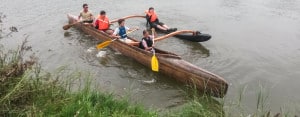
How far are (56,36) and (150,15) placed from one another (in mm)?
4020

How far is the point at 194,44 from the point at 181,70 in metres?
4.25

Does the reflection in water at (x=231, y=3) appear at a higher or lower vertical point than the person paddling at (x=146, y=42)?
lower

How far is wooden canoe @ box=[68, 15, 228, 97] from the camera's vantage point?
8.84 m

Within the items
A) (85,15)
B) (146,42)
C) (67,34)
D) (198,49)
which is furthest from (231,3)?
(146,42)

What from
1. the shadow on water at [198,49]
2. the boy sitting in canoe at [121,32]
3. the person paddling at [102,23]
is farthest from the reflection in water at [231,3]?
the boy sitting in canoe at [121,32]

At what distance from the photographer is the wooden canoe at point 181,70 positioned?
8.84m

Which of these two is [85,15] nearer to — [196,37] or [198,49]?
[196,37]

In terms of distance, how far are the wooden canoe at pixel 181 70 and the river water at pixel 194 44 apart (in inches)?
10.2

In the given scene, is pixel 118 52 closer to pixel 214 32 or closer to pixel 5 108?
pixel 214 32

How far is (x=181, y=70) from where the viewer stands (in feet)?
31.8

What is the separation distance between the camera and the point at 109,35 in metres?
13.1

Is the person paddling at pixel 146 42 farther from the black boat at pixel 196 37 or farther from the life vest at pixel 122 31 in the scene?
the black boat at pixel 196 37

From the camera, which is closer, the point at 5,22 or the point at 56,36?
the point at 56,36

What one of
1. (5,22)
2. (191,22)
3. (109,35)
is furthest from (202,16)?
(5,22)
